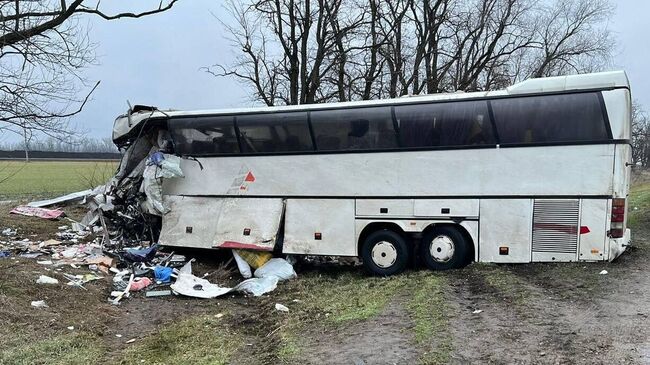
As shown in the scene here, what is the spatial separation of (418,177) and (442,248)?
132 centimetres

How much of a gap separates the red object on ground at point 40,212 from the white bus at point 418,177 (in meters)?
5.22

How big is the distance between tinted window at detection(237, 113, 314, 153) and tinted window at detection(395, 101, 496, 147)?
1872mm

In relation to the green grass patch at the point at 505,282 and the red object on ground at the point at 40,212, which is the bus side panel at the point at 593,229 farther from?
the red object on ground at the point at 40,212

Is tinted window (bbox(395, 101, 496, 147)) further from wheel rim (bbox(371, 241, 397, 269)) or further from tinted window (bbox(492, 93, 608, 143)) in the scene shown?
wheel rim (bbox(371, 241, 397, 269))

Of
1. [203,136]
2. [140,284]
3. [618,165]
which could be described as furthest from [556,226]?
[140,284]

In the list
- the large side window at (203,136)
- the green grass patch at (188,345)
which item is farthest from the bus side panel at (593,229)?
the large side window at (203,136)

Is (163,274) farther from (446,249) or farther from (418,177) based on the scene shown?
(446,249)

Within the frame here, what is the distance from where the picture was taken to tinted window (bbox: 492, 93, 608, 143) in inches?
313

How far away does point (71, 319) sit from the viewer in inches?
271

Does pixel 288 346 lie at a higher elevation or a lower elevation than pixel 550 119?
lower

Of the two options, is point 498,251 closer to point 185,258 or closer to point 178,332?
point 178,332

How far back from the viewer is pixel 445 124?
347 inches

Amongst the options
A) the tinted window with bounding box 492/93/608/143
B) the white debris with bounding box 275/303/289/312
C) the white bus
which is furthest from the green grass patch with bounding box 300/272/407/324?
the tinted window with bounding box 492/93/608/143

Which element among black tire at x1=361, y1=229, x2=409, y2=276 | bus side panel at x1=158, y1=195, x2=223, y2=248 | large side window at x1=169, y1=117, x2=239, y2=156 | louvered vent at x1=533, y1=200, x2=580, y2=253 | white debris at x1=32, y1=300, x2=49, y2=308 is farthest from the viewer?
bus side panel at x1=158, y1=195, x2=223, y2=248
